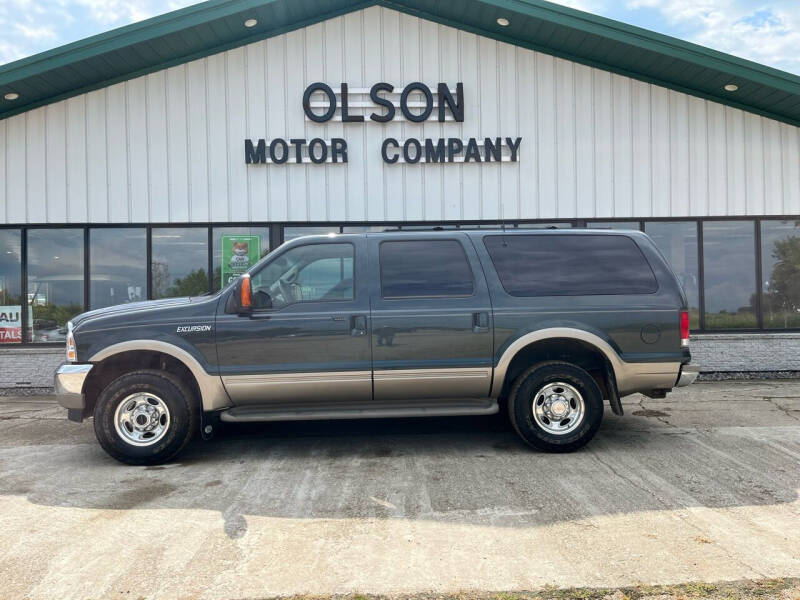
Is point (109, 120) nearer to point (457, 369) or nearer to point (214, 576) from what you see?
point (457, 369)

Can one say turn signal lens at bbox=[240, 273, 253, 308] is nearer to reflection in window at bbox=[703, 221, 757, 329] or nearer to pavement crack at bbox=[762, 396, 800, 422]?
pavement crack at bbox=[762, 396, 800, 422]

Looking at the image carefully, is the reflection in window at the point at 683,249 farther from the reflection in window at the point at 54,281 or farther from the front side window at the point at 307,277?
the reflection in window at the point at 54,281

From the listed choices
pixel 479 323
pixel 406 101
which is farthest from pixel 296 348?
pixel 406 101

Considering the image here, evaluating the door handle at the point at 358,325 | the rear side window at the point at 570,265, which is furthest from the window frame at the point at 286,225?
the door handle at the point at 358,325

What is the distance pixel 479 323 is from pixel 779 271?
25.5ft

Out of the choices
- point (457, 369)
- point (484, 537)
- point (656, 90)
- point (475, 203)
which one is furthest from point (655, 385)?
point (656, 90)

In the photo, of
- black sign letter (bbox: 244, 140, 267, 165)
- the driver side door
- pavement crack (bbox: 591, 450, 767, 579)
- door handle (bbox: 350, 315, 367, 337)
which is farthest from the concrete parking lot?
black sign letter (bbox: 244, 140, 267, 165)

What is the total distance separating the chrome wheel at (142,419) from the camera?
Result: 202 inches

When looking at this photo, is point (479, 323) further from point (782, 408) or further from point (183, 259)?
point (183, 259)

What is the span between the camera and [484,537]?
3498 mm

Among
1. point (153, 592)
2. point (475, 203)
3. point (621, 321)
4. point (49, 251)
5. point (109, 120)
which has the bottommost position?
point (153, 592)

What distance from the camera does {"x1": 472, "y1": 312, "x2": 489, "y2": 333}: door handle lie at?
5305 mm

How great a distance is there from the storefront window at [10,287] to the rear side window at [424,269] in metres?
7.84

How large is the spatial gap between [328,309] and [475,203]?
5.40 metres
